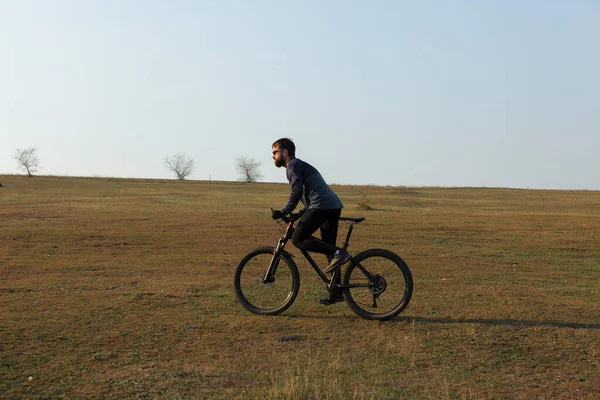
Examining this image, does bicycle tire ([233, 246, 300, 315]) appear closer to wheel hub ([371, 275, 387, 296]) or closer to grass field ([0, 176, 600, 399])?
grass field ([0, 176, 600, 399])

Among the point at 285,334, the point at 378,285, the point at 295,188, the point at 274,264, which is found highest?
the point at 295,188

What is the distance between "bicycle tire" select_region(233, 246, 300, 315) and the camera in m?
8.16

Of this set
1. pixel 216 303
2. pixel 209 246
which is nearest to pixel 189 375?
pixel 216 303

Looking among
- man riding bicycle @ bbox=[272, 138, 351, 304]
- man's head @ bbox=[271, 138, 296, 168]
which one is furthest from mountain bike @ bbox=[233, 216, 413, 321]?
man's head @ bbox=[271, 138, 296, 168]

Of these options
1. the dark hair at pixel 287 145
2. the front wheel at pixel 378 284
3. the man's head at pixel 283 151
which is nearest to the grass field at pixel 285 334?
the front wheel at pixel 378 284

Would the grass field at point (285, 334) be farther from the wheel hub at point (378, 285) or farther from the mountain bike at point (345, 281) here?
the wheel hub at point (378, 285)

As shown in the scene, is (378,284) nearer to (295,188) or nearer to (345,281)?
(345,281)

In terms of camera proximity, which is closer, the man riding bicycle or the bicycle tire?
the man riding bicycle

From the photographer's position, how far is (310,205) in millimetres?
7801

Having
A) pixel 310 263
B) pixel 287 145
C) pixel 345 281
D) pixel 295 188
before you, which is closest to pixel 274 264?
pixel 310 263

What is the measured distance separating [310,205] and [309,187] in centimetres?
22

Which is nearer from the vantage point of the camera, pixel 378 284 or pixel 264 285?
pixel 378 284

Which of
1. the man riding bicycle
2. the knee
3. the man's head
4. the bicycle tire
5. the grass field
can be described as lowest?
the grass field

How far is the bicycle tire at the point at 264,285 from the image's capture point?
816 centimetres
